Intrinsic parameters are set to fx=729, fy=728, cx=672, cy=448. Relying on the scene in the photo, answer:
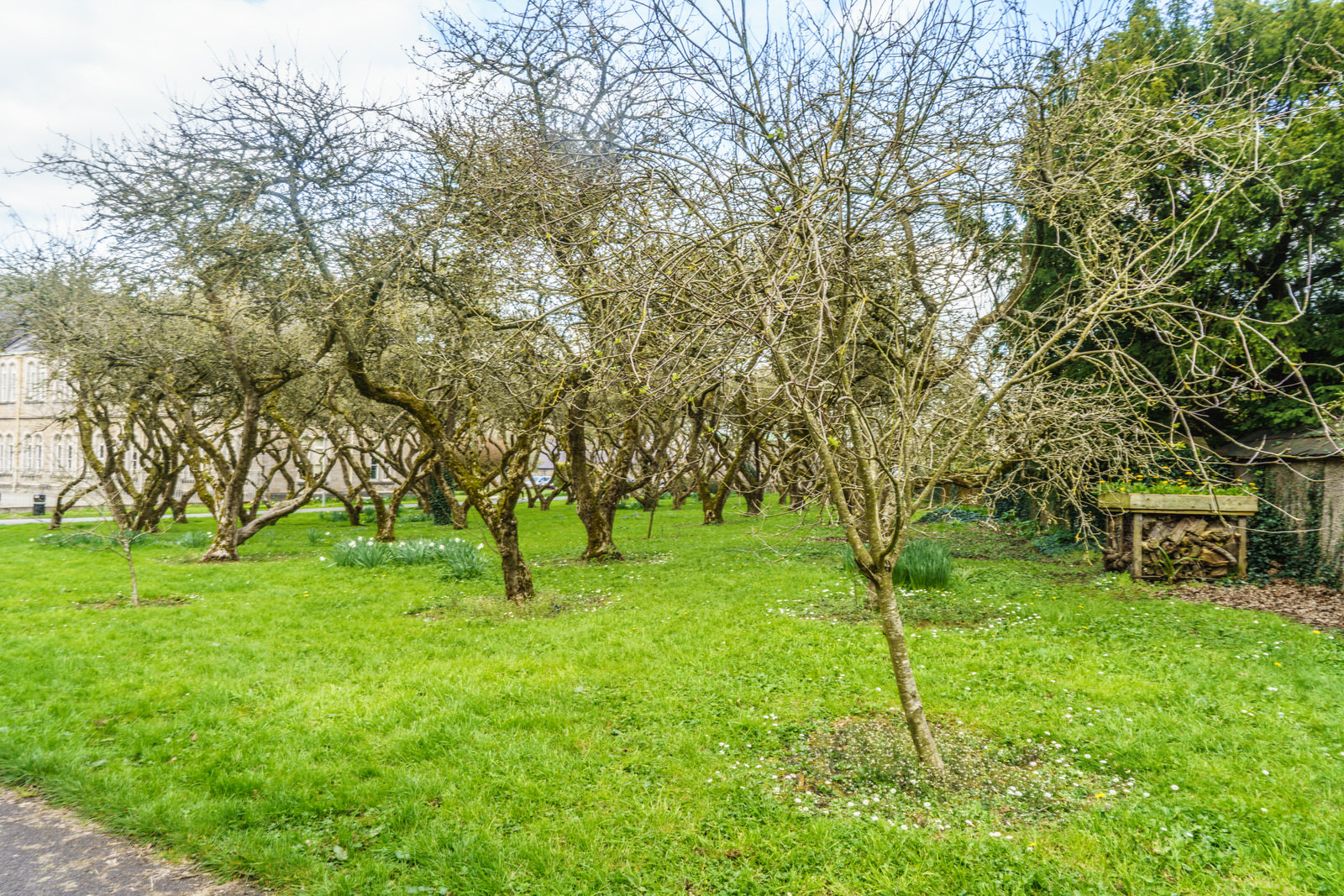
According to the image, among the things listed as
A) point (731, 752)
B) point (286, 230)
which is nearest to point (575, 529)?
point (286, 230)

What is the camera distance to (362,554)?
12008 millimetres

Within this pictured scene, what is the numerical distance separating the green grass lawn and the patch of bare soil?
514 millimetres

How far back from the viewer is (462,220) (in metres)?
6.58

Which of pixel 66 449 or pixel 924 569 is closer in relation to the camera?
pixel 924 569

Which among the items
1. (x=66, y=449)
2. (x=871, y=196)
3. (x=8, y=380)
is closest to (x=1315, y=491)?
(x=871, y=196)

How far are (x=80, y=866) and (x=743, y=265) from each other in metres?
4.17

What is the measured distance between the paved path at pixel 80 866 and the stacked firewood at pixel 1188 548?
33.9 ft

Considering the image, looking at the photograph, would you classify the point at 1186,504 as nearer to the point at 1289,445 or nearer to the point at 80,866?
the point at 1289,445

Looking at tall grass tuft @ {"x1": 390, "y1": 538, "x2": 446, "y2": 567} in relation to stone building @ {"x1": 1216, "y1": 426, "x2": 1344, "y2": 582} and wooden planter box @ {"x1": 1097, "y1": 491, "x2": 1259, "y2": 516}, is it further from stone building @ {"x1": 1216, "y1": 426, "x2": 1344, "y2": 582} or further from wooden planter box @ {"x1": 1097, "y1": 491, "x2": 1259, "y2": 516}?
stone building @ {"x1": 1216, "y1": 426, "x2": 1344, "y2": 582}

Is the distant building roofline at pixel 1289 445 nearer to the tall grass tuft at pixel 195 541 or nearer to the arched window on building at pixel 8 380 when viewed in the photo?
the tall grass tuft at pixel 195 541

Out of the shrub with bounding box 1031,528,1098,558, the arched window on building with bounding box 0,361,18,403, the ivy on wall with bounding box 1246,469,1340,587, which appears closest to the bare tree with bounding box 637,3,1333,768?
the ivy on wall with bounding box 1246,469,1340,587

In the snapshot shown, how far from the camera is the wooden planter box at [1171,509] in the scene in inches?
358

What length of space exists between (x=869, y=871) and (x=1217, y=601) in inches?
292

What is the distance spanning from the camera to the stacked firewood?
9.36 meters
